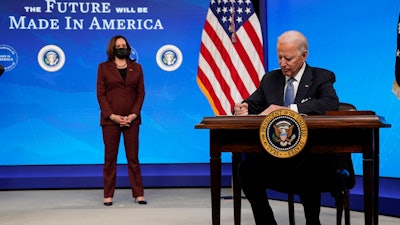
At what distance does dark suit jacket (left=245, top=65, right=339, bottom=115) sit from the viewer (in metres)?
3.87

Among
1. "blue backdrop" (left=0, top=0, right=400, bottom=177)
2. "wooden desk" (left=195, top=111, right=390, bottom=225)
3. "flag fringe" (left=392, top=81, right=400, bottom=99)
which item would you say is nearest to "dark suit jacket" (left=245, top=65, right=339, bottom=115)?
"wooden desk" (left=195, top=111, right=390, bottom=225)

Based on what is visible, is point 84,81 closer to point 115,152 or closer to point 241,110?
point 115,152

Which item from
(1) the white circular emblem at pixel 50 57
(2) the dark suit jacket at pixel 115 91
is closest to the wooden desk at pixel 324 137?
(2) the dark suit jacket at pixel 115 91

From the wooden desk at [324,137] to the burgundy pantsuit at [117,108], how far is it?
3.27 m

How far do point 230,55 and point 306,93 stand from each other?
3.07m

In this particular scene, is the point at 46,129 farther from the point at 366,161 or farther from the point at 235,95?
the point at 366,161

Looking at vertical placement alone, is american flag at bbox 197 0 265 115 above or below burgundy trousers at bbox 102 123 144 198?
above

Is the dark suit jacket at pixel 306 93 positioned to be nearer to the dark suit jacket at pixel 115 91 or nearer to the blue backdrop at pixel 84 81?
the dark suit jacket at pixel 115 91

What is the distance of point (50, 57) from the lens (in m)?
8.09

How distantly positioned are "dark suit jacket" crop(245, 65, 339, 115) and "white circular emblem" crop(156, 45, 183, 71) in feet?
13.1

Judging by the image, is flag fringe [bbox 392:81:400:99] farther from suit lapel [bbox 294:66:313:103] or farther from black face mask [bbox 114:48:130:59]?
black face mask [bbox 114:48:130:59]

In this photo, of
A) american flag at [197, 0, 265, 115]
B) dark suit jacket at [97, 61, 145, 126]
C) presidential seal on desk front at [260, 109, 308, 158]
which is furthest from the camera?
american flag at [197, 0, 265, 115]

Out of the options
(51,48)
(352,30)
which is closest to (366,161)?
(352,30)

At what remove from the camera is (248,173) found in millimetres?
3859
